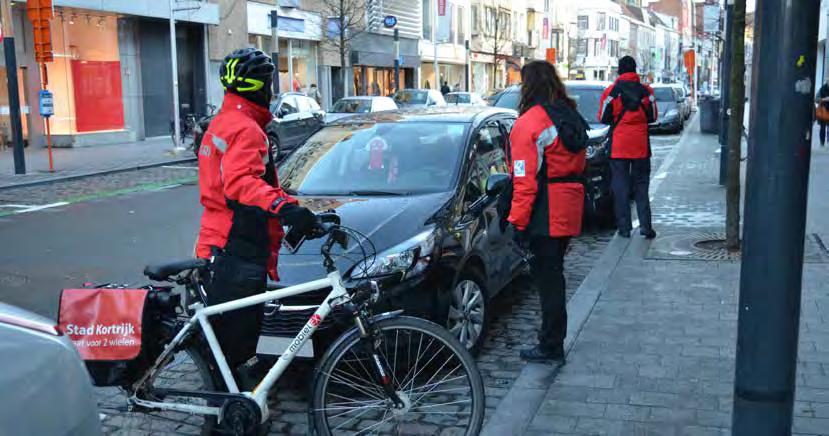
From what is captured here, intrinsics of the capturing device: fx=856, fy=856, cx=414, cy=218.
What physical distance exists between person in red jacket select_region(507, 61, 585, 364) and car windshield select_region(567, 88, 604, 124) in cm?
679

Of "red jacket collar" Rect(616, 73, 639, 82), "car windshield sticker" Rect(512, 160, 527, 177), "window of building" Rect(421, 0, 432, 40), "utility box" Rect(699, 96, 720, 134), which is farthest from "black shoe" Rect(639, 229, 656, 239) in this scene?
"window of building" Rect(421, 0, 432, 40)

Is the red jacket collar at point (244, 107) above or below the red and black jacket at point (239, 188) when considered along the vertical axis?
above

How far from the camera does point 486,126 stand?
6.52 m

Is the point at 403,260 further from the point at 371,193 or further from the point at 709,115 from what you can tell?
the point at 709,115

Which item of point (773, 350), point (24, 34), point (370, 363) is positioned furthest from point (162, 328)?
point (24, 34)

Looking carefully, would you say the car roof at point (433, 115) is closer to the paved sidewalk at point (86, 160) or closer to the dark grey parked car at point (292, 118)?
the paved sidewalk at point (86, 160)

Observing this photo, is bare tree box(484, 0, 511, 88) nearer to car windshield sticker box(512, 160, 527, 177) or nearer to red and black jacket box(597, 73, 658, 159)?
red and black jacket box(597, 73, 658, 159)

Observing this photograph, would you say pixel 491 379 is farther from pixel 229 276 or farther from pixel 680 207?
pixel 680 207

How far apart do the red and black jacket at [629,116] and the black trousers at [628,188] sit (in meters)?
0.11

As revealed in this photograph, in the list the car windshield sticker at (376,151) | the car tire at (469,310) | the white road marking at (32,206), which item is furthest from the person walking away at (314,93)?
the car tire at (469,310)

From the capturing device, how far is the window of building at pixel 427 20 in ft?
164

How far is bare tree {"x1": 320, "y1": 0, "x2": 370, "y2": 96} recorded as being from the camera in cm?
3449

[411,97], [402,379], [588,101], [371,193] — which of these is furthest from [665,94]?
[402,379]

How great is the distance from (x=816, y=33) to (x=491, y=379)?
2832 mm
